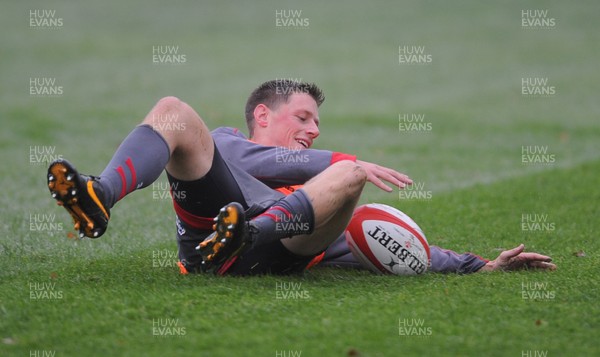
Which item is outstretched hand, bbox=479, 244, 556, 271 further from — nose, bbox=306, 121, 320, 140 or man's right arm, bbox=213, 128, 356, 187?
nose, bbox=306, 121, 320, 140

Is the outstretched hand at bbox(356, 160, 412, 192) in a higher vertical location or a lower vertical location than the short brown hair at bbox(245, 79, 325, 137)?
lower

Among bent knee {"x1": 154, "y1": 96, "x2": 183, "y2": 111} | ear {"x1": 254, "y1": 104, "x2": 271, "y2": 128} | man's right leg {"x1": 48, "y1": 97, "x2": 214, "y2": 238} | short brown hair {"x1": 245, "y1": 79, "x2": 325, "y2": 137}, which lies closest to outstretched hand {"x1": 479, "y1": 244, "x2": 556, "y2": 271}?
short brown hair {"x1": 245, "y1": 79, "x2": 325, "y2": 137}

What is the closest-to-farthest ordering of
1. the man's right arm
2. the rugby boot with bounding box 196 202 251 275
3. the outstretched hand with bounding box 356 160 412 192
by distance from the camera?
the rugby boot with bounding box 196 202 251 275 → the outstretched hand with bounding box 356 160 412 192 → the man's right arm

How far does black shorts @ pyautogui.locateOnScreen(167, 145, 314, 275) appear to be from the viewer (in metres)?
5.15

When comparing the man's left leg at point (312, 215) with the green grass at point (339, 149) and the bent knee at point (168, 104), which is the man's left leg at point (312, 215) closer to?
the green grass at point (339, 149)

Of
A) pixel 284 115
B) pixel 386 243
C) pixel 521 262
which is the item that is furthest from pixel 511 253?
pixel 284 115

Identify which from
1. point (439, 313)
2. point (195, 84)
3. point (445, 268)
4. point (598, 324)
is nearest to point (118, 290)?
point (439, 313)

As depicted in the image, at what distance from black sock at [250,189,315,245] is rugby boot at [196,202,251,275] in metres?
0.15

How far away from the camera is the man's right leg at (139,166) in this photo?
431 centimetres

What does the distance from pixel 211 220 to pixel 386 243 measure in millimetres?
1218

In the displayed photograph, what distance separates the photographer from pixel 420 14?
31312 millimetres

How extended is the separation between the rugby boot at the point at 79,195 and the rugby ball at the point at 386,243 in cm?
193

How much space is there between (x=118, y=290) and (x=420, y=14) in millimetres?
27796

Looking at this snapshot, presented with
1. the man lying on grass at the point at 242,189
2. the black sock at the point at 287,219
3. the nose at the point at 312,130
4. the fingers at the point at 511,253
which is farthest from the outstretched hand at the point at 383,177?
the fingers at the point at 511,253
